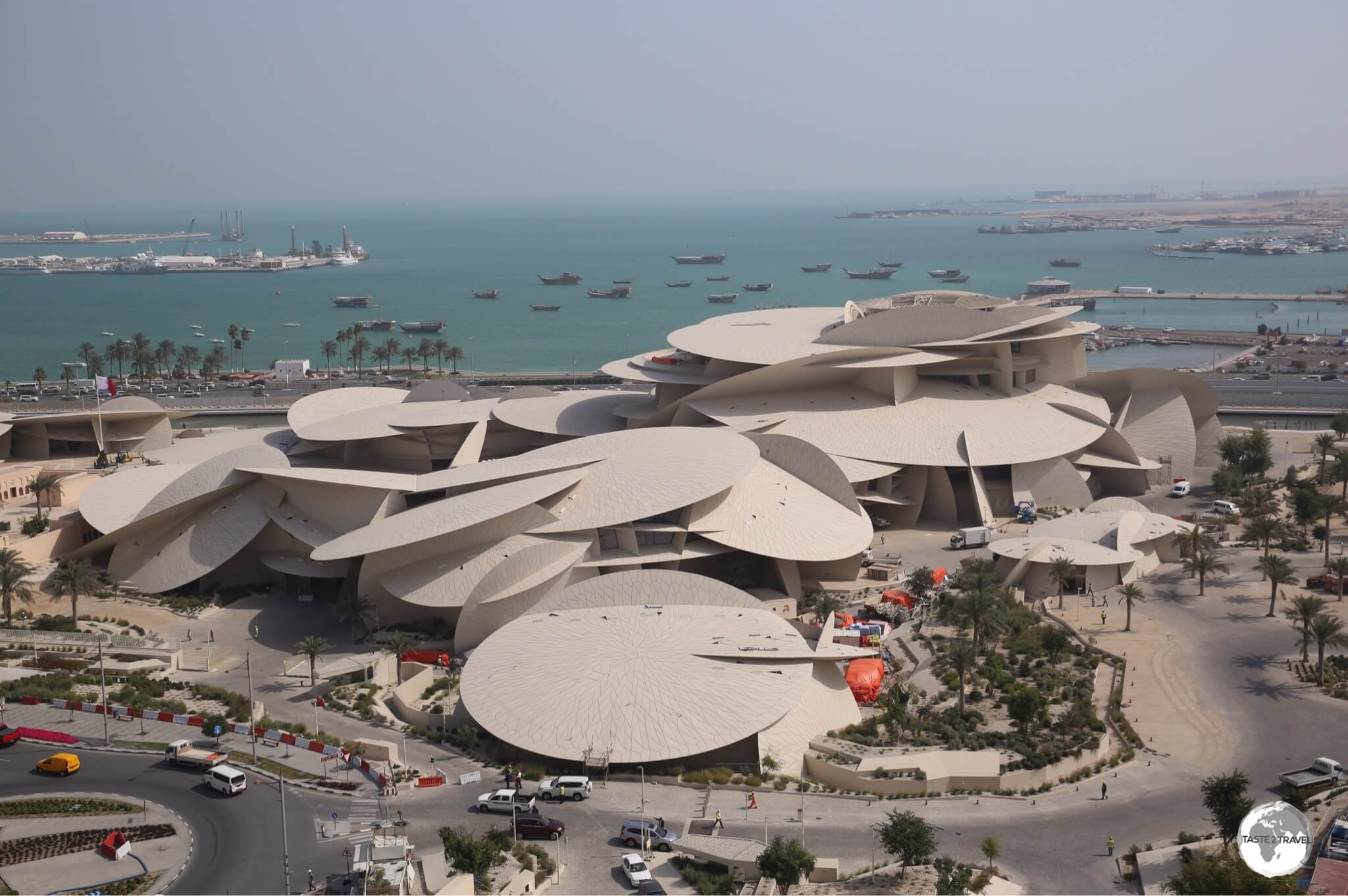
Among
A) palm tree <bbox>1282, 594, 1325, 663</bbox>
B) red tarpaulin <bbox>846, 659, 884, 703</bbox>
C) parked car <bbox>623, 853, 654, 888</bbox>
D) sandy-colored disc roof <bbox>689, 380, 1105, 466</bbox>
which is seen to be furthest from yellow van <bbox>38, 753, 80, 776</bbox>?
palm tree <bbox>1282, 594, 1325, 663</bbox>

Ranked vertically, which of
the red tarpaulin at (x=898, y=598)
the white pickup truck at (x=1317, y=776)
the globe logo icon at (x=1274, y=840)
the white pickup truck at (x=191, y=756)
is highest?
the globe logo icon at (x=1274, y=840)

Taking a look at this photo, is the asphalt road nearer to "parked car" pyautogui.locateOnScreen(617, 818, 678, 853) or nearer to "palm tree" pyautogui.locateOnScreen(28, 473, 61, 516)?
"parked car" pyautogui.locateOnScreen(617, 818, 678, 853)

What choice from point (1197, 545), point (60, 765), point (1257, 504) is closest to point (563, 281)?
point (1257, 504)

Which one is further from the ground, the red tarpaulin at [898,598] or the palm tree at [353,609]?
the palm tree at [353,609]

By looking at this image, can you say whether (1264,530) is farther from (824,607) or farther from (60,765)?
(60,765)

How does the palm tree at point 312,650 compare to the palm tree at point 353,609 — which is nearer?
the palm tree at point 312,650

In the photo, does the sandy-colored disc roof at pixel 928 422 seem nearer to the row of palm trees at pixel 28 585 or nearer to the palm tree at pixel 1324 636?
the palm tree at pixel 1324 636

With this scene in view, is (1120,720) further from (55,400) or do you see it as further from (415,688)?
(55,400)

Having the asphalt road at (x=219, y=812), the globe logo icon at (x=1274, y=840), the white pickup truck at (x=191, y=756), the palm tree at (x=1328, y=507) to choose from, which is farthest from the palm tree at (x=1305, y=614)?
the white pickup truck at (x=191, y=756)
